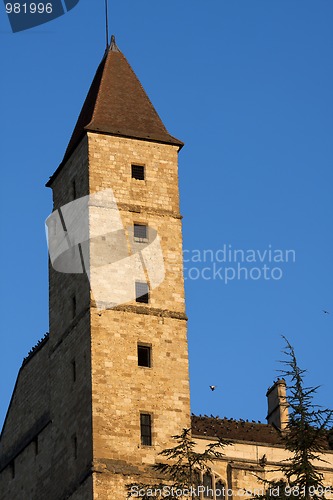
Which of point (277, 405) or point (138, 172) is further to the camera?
point (277, 405)

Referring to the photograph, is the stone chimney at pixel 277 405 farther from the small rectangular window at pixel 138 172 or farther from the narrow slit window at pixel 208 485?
the small rectangular window at pixel 138 172

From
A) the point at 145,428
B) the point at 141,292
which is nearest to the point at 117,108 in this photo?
the point at 141,292

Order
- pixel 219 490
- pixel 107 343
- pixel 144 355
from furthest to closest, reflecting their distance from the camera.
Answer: pixel 219 490, pixel 144 355, pixel 107 343

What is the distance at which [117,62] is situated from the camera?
6675 cm

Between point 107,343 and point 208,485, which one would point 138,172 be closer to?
point 107,343

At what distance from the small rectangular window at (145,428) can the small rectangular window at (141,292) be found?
15.6ft

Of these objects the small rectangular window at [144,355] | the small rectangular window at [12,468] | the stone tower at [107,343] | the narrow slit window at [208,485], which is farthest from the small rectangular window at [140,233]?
the small rectangular window at [12,468]

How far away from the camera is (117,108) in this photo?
2509 inches

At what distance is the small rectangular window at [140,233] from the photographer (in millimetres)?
59969

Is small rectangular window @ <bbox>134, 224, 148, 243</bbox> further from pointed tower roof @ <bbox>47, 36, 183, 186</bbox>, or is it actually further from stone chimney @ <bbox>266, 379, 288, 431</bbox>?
stone chimney @ <bbox>266, 379, 288, 431</bbox>

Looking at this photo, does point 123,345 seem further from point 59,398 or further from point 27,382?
point 27,382

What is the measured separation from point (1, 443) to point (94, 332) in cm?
1181

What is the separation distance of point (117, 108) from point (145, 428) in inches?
570

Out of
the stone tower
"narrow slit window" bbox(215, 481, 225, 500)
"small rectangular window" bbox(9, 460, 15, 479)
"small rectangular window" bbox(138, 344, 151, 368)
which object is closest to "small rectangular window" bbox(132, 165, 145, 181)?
the stone tower
